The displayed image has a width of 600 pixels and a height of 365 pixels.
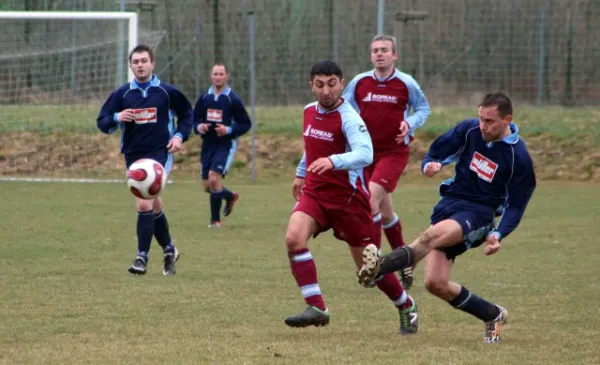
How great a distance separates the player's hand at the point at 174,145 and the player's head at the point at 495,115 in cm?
352

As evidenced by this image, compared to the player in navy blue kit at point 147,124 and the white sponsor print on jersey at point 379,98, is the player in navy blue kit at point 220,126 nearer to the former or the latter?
the player in navy blue kit at point 147,124

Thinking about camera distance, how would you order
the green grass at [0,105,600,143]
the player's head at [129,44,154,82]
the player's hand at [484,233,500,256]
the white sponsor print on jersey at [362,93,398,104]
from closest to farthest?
the player's hand at [484,233,500,256]
the player's head at [129,44,154,82]
the white sponsor print on jersey at [362,93,398,104]
the green grass at [0,105,600,143]

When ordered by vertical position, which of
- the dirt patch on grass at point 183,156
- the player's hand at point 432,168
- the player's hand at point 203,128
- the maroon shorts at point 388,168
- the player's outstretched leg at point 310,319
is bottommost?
the dirt patch on grass at point 183,156

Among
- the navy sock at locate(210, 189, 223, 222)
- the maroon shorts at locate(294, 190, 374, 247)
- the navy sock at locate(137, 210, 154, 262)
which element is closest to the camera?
the maroon shorts at locate(294, 190, 374, 247)

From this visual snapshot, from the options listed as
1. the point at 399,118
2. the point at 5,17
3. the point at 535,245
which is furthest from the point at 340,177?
the point at 5,17

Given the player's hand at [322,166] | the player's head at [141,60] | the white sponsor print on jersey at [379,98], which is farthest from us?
the white sponsor print on jersey at [379,98]

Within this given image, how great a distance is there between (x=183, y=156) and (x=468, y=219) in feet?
50.4

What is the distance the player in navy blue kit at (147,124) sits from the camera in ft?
29.5

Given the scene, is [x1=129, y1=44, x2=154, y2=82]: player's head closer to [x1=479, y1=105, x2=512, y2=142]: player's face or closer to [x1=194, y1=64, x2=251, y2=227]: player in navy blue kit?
[x1=479, y1=105, x2=512, y2=142]: player's face

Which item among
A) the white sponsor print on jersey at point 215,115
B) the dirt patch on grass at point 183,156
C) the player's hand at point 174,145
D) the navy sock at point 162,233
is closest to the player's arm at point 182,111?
the player's hand at point 174,145

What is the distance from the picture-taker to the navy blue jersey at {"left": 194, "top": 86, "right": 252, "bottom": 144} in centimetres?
1347

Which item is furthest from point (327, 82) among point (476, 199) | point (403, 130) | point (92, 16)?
point (92, 16)

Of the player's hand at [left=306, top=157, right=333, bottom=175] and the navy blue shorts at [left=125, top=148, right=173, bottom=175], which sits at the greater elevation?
the player's hand at [left=306, top=157, right=333, bottom=175]

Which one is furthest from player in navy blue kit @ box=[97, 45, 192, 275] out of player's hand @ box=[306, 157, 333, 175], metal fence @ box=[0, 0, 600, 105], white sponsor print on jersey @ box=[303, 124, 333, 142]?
metal fence @ box=[0, 0, 600, 105]
